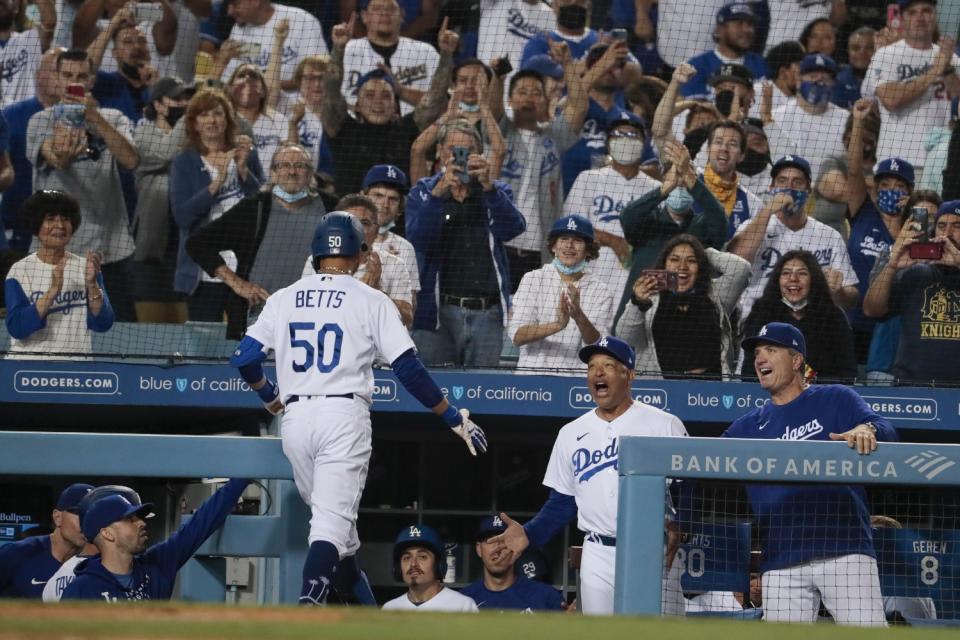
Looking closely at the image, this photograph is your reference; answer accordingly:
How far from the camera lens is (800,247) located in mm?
8828

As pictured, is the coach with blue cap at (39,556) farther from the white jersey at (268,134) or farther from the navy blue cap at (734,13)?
the navy blue cap at (734,13)

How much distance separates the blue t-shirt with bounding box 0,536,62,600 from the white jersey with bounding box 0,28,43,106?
460 centimetres

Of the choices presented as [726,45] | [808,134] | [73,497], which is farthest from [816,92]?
[73,497]

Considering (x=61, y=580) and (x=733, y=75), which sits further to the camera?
(x=733, y=75)

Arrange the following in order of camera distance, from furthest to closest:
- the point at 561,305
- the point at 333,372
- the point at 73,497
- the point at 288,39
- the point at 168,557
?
1. the point at 288,39
2. the point at 561,305
3. the point at 73,497
4. the point at 333,372
5. the point at 168,557

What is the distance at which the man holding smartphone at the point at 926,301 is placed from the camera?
8.53 metres

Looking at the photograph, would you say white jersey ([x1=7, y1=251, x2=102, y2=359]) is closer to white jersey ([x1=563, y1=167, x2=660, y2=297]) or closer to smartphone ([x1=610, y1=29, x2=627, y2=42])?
white jersey ([x1=563, y1=167, x2=660, y2=297])

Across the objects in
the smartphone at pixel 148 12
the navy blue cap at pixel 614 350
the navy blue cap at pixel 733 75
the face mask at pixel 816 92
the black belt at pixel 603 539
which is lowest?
the black belt at pixel 603 539

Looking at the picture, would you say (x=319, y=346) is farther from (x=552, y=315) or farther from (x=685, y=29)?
(x=685, y=29)

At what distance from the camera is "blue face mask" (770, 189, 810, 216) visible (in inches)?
346

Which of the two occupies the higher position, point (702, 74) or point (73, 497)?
point (702, 74)

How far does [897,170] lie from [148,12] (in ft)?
16.6

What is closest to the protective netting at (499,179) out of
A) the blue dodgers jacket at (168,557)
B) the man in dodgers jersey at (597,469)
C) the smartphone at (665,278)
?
the smartphone at (665,278)

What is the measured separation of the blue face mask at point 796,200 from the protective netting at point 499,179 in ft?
0.04
